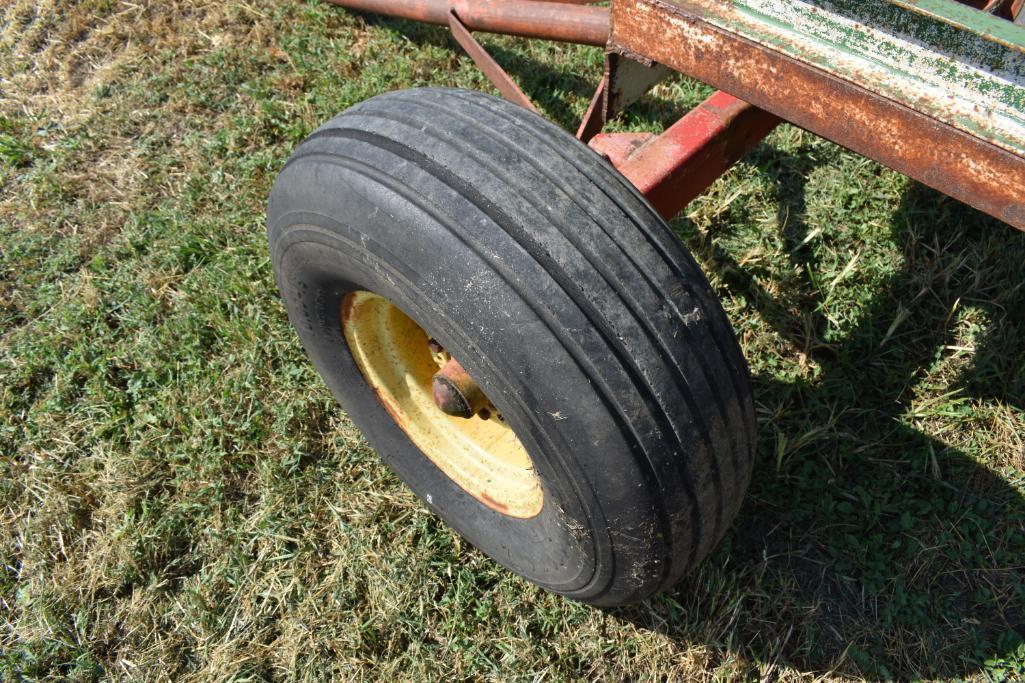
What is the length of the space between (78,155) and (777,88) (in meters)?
2.96

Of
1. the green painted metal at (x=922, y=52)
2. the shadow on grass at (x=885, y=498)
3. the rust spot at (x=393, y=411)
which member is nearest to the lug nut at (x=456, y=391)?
the rust spot at (x=393, y=411)

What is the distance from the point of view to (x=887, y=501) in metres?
2.24

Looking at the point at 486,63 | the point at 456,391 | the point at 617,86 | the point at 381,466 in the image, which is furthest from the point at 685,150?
the point at 381,466

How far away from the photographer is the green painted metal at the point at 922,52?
1229 mm

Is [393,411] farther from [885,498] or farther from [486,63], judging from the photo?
[885,498]

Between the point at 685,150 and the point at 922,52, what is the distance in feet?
1.83

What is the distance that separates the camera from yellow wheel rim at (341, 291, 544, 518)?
2.00 metres

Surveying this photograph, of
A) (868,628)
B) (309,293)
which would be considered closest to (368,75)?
(309,293)

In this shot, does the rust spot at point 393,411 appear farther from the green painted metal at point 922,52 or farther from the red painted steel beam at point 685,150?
the green painted metal at point 922,52

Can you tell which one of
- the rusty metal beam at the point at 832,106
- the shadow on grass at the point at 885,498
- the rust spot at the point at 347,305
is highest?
the rusty metal beam at the point at 832,106

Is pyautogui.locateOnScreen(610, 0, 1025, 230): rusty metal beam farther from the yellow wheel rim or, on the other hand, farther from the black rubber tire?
the yellow wheel rim

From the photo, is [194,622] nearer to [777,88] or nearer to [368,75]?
[777,88]

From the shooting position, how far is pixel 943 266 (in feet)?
8.78

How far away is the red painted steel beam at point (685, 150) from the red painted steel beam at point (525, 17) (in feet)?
1.23
